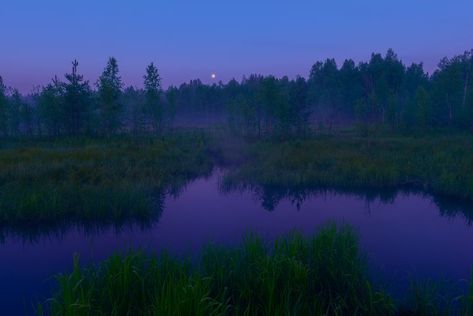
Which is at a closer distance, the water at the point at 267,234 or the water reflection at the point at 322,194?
the water at the point at 267,234

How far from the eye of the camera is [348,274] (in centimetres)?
624

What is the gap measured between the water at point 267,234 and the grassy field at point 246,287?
0.97 metres

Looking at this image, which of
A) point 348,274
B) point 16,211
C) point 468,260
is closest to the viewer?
point 348,274

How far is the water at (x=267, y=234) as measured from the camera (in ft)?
28.2

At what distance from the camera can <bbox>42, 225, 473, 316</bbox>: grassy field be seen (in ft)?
16.5

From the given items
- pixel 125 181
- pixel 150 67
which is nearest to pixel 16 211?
pixel 125 181

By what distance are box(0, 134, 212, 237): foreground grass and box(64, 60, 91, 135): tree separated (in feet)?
51.8

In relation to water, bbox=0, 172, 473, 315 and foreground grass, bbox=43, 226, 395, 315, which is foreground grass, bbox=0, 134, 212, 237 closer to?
water, bbox=0, 172, 473, 315

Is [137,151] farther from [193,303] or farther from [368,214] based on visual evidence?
[193,303]

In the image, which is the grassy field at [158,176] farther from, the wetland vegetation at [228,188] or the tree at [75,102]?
the tree at [75,102]

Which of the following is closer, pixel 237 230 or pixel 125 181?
pixel 237 230

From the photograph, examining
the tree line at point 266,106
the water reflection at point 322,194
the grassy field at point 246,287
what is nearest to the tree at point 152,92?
the tree line at point 266,106

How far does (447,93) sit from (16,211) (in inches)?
2065

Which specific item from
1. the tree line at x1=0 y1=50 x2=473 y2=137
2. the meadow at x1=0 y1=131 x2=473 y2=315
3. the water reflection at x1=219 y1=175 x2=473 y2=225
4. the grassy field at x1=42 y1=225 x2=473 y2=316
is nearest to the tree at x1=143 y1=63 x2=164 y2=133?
the tree line at x1=0 y1=50 x2=473 y2=137
